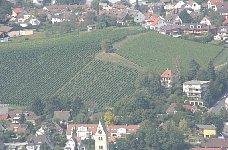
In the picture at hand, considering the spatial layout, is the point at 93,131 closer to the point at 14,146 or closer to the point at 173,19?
the point at 14,146

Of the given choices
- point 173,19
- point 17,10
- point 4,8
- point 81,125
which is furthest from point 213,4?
point 81,125

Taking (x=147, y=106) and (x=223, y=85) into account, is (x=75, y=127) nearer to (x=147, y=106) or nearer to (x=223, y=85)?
(x=147, y=106)

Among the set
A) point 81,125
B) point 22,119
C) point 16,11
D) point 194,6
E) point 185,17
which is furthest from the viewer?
point 194,6

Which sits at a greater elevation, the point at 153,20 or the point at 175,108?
the point at 153,20

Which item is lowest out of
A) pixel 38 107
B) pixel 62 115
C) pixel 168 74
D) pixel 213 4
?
pixel 62 115

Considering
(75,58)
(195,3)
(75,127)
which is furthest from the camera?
(195,3)

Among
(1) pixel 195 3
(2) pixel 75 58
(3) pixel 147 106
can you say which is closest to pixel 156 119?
(3) pixel 147 106

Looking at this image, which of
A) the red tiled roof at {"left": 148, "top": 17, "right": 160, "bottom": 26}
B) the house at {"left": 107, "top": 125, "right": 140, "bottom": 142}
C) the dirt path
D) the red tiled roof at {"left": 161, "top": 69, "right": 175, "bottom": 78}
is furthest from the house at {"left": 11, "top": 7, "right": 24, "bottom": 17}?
the house at {"left": 107, "top": 125, "right": 140, "bottom": 142}
